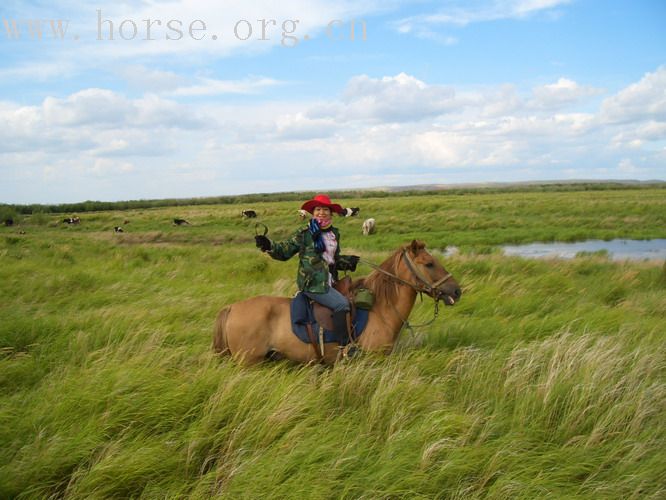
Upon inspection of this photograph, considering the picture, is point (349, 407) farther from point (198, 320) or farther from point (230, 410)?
point (198, 320)

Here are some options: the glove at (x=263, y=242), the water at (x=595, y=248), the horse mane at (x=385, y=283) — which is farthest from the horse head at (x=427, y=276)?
the water at (x=595, y=248)

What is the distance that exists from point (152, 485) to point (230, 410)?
80cm

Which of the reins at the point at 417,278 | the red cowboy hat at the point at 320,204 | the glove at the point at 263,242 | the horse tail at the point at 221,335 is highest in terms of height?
the red cowboy hat at the point at 320,204

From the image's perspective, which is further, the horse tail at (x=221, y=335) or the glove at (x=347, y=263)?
the glove at (x=347, y=263)

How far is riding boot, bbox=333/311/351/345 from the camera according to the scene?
4.70 m

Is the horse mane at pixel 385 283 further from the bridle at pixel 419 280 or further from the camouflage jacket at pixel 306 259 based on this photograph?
the camouflage jacket at pixel 306 259

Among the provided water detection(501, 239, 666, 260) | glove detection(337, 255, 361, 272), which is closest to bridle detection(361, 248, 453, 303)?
glove detection(337, 255, 361, 272)

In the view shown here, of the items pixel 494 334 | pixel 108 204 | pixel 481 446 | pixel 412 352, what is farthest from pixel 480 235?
pixel 108 204

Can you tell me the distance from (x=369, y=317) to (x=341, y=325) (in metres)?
0.38

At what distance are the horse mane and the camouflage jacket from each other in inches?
22.6

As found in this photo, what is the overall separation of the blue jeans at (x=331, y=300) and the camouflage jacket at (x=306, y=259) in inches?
1.9

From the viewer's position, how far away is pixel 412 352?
4.87 m

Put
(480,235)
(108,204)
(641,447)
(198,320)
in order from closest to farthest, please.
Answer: (641,447) < (198,320) < (480,235) < (108,204)

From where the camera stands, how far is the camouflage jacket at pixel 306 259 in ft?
15.3
